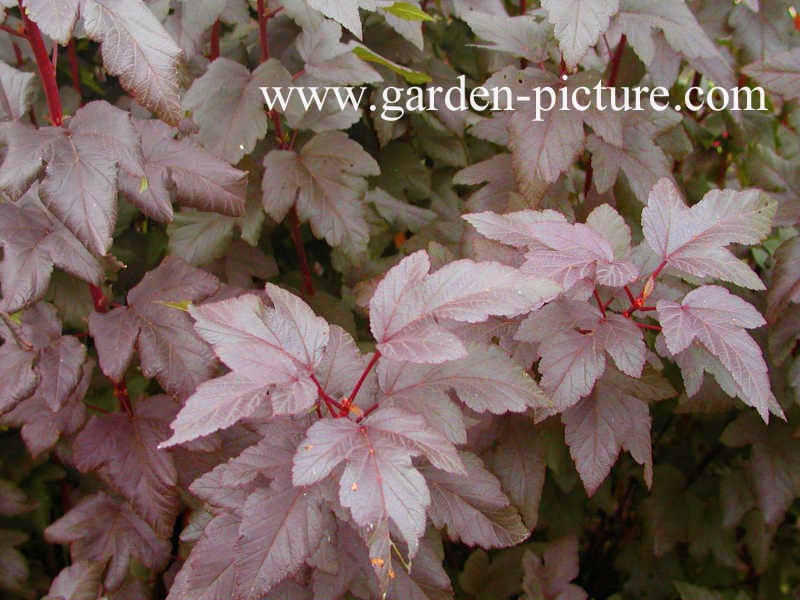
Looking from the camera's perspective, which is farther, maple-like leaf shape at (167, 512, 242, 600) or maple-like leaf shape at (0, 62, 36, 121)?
maple-like leaf shape at (0, 62, 36, 121)

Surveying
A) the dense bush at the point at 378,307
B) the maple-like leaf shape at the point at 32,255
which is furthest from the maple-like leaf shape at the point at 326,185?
the maple-like leaf shape at the point at 32,255

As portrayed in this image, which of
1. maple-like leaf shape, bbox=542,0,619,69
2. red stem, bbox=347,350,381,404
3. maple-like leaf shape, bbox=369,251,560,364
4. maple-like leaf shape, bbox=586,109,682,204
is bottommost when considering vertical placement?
maple-like leaf shape, bbox=586,109,682,204

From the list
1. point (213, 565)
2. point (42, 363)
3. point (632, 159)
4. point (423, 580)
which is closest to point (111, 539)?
point (42, 363)

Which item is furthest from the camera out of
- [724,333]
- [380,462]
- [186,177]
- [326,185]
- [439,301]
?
[326,185]

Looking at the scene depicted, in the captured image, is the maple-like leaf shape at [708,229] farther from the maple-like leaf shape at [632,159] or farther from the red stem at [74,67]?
the red stem at [74,67]

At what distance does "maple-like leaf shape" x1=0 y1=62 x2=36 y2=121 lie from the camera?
1311mm

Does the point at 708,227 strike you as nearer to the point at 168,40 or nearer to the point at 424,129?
the point at 168,40

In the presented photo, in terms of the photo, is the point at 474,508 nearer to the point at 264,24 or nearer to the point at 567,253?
the point at 567,253

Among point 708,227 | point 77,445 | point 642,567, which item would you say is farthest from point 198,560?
point 642,567

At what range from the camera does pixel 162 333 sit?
138 cm

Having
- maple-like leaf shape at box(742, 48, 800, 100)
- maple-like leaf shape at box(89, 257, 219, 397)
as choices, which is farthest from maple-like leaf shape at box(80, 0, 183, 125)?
maple-like leaf shape at box(742, 48, 800, 100)

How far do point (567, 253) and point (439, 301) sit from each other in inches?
10.5

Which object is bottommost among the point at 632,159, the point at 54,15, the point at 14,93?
the point at 632,159

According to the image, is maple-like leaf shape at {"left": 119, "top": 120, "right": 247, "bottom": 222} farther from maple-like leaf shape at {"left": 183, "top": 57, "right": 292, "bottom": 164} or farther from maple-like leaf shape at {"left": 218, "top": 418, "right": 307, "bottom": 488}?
maple-like leaf shape at {"left": 218, "top": 418, "right": 307, "bottom": 488}
